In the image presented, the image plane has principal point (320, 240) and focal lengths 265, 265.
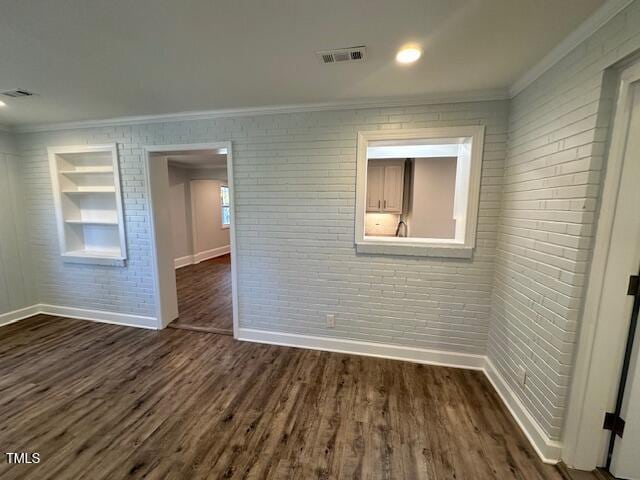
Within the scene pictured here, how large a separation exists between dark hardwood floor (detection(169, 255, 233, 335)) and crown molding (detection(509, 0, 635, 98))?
3708 mm

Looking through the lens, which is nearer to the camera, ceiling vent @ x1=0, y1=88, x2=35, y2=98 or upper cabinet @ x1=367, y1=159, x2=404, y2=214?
ceiling vent @ x1=0, y1=88, x2=35, y2=98

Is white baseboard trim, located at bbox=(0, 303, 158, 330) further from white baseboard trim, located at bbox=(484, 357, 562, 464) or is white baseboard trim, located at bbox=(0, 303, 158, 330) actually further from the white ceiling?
white baseboard trim, located at bbox=(484, 357, 562, 464)

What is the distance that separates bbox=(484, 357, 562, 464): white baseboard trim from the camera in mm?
1624

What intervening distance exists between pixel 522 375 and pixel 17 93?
4.67 meters

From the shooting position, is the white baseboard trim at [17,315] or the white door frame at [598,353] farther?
the white baseboard trim at [17,315]

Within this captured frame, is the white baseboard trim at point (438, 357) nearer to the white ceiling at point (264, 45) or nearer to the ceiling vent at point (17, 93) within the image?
the white ceiling at point (264, 45)

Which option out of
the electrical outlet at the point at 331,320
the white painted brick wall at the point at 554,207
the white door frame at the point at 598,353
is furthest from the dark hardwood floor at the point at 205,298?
the white door frame at the point at 598,353

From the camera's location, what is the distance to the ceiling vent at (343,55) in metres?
1.64

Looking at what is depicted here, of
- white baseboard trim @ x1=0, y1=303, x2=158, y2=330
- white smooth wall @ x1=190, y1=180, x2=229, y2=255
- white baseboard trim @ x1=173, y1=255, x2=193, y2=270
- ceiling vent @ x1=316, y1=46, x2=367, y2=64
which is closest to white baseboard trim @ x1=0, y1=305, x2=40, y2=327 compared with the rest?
white baseboard trim @ x1=0, y1=303, x2=158, y2=330

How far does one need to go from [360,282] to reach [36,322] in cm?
429

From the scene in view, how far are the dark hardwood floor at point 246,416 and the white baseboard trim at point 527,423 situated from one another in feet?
0.15

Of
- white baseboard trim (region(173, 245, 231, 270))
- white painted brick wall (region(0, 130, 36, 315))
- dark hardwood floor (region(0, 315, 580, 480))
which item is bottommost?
dark hardwood floor (region(0, 315, 580, 480))

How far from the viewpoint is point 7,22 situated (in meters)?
1.37

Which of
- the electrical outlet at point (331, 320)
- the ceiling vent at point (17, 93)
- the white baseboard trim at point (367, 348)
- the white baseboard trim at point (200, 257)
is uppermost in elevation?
the ceiling vent at point (17, 93)
